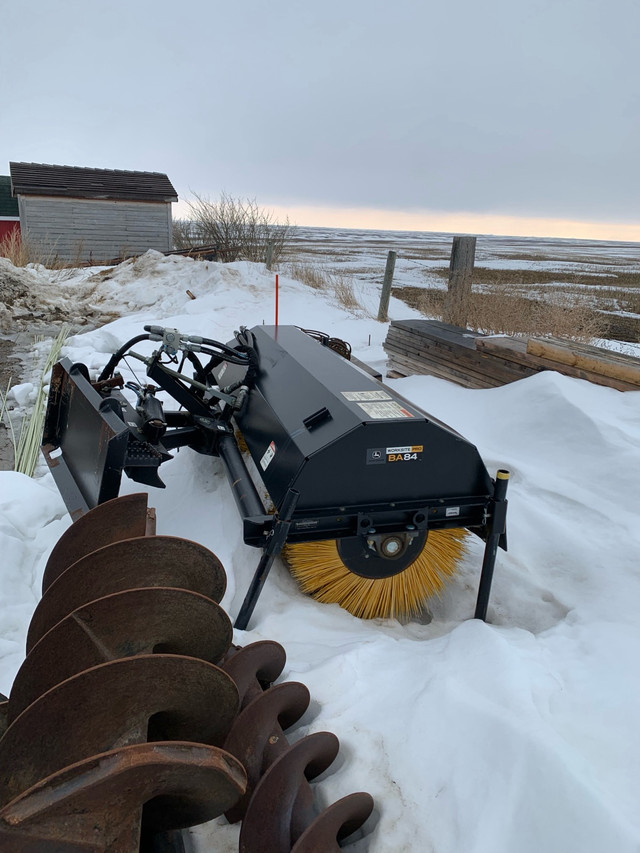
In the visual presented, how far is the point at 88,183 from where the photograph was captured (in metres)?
22.1

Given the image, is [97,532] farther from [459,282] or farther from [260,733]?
[459,282]

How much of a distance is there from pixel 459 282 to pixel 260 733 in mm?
8869

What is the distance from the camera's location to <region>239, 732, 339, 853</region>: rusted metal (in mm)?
1854

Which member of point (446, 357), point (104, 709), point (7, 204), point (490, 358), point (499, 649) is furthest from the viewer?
point (7, 204)

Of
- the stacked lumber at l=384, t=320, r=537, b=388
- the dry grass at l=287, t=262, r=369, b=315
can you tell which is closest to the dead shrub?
the dry grass at l=287, t=262, r=369, b=315

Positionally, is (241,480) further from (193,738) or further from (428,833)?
(428,833)

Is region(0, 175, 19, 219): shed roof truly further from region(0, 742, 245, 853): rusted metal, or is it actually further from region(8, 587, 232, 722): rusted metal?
region(0, 742, 245, 853): rusted metal

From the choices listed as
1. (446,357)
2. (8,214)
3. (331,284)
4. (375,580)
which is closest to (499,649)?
(375,580)

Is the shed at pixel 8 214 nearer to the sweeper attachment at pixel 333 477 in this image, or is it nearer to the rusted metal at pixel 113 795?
the sweeper attachment at pixel 333 477

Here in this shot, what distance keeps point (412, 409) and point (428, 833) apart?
6.01 ft

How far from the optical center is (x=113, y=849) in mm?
1564

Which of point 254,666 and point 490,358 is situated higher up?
point 490,358

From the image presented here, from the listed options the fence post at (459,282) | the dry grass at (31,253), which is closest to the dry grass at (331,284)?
the fence post at (459,282)

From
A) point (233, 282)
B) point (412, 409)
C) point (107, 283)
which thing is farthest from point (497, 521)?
point (107, 283)
